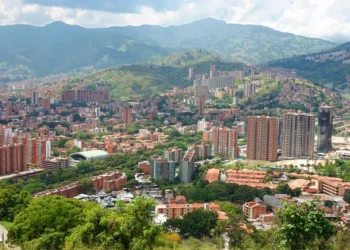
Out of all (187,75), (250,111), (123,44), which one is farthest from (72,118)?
(123,44)

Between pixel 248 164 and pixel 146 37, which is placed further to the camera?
pixel 146 37

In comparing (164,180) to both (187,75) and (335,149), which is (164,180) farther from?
(187,75)

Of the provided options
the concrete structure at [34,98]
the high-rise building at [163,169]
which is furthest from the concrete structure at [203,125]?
the concrete structure at [34,98]

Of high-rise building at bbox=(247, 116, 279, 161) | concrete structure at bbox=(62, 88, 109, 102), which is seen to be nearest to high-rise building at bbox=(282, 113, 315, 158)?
high-rise building at bbox=(247, 116, 279, 161)

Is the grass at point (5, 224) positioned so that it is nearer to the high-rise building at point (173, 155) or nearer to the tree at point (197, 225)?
the tree at point (197, 225)

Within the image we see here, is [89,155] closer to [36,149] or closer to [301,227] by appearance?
[36,149]

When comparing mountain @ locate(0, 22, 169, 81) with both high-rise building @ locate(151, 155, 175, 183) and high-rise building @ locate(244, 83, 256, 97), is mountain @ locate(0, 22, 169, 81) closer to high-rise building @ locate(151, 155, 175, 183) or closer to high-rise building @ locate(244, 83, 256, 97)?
high-rise building @ locate(244, 83, 256, 97)
